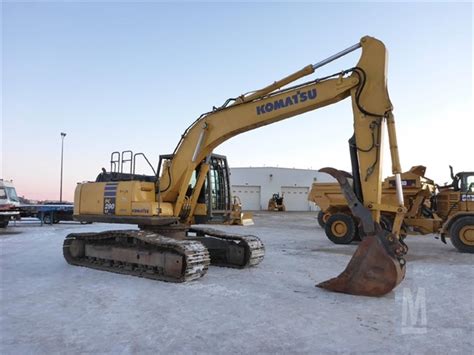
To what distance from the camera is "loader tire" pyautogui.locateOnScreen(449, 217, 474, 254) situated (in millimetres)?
12844

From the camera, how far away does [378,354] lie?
426 centimetres

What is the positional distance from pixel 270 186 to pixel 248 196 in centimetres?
323

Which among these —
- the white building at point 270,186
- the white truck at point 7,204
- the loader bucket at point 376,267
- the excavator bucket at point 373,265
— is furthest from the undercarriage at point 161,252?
the white building at point 270,186

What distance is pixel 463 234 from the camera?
12977mm

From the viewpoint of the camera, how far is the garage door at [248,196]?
4938 cm

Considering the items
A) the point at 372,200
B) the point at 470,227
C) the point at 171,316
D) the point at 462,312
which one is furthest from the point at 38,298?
the point at 470,227

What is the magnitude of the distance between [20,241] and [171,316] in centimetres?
1125

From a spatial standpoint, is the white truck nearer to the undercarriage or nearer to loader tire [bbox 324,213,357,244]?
the undercarriage

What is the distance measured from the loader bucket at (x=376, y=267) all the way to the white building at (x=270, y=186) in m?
42.5

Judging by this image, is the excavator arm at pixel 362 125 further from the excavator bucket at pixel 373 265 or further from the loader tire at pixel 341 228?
the loader tire at pixel 341 228

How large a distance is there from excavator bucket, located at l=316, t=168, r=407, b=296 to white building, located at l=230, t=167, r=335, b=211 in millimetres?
42370

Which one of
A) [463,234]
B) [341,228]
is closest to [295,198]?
[341,228]

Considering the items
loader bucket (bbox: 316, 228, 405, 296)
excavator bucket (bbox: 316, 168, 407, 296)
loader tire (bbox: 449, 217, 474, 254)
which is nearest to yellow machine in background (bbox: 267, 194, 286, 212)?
loader tire (bbox: 449, 217, 474, 254)

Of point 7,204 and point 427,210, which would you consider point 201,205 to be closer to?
point 427,210
